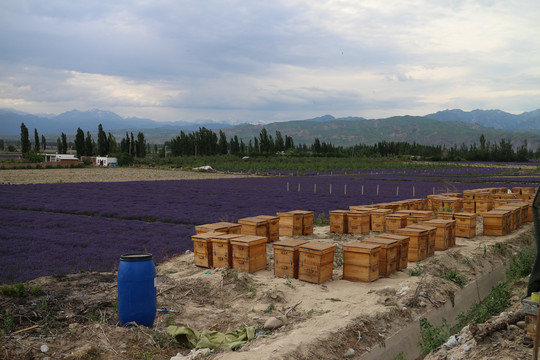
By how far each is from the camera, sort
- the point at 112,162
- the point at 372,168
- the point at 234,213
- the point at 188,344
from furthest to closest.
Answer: the point at 112,162 → the point at 372,168 → the point at 234,213 → the point at 188,344

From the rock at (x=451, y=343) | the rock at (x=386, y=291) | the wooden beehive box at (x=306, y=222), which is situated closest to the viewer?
the rock at (x=451, y=343)

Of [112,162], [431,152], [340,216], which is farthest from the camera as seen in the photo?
[431,152]

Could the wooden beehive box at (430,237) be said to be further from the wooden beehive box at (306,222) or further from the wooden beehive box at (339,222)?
the wooden beehive box at (306,222)

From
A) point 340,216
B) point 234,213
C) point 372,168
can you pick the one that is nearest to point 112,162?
point 372,168

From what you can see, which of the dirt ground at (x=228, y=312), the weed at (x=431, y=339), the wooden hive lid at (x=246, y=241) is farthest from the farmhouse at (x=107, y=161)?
the weed at (x=431, y=339)

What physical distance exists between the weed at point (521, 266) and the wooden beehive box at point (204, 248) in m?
9.02

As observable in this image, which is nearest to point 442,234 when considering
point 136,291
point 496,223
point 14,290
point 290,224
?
point 496,223

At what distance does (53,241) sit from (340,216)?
419 inches

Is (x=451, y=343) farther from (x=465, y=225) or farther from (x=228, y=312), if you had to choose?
(x=465, y=225)

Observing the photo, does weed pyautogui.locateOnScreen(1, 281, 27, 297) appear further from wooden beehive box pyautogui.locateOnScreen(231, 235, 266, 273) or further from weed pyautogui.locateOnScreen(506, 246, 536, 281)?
weed pyautogui.locateOnScreen(506, 246, 536, 281)

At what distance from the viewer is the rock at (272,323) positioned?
7938 millimetres

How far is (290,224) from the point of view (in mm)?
15383

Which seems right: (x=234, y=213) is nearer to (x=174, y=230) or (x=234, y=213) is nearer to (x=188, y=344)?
(x=174, y=230)

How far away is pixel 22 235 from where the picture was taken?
51.4ft
